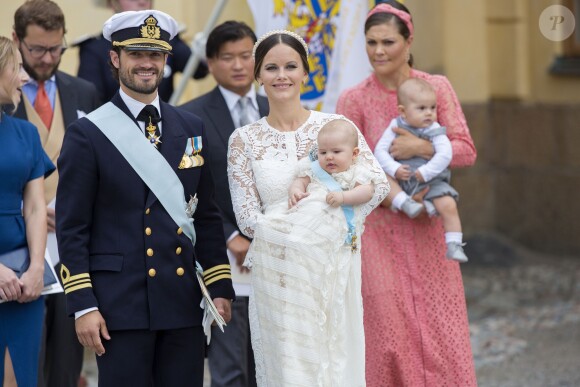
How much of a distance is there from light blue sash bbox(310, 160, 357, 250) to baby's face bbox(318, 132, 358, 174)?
0.09ft

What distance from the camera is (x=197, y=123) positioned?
5117 mm

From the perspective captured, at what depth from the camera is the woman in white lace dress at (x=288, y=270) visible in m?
4.87

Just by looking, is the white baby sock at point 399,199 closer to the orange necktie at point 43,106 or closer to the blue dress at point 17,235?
the blue dress at point 17,235

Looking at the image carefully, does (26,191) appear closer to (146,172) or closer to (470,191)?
(146,172)

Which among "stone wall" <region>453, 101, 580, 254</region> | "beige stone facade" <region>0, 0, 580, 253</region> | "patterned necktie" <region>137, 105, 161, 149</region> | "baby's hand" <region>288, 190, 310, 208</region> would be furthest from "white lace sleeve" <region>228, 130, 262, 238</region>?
"stone wall" <region>453, 101, 580, 254</region>

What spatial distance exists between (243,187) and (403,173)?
103 cm

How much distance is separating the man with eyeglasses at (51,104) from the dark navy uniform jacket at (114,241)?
152 cm

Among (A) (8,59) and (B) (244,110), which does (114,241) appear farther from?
(B) (244,110)

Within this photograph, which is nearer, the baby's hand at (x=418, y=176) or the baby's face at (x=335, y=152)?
the baby's face at (x=335, y=152)

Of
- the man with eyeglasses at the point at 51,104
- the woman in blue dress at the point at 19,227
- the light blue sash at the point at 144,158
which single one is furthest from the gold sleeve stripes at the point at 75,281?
the man with eyeglasses at the point at 51,104

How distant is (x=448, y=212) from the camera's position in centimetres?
584

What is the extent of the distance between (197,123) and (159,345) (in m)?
0.92

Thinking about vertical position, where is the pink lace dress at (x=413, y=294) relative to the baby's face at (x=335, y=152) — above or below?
below

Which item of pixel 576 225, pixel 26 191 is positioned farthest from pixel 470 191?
pixel 26 191
